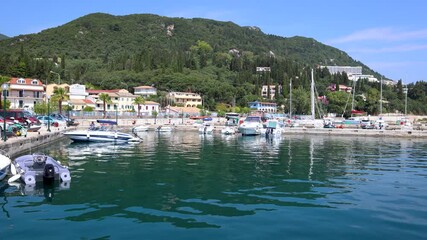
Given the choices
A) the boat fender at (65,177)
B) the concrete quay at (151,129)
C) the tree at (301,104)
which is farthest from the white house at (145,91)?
the boat fender at (65,177)

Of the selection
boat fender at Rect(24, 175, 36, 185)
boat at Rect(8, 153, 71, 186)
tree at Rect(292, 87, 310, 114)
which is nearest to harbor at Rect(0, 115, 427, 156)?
boat at Rect(8, 153, 71, 186)

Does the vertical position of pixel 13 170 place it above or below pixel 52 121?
below

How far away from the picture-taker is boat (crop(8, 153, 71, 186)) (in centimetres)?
1925

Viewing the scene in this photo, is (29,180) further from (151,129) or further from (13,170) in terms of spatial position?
(151,129)

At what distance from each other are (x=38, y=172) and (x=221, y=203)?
9.87 meters

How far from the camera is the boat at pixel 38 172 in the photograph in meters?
19.2

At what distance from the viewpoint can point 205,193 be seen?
18.1 metres

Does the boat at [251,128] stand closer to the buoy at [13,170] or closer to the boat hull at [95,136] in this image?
the boat hull at [95,136]

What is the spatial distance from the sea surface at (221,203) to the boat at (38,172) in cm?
59

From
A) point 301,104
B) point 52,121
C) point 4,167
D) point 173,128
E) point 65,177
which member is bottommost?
point 173,128

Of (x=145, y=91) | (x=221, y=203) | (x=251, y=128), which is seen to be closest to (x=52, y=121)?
(x=251, y=128)

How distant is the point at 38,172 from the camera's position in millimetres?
19703

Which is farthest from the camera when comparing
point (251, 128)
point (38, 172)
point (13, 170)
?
point (251, 128)

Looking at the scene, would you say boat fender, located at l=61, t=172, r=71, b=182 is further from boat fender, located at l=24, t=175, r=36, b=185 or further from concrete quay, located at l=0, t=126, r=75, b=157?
concrete quay, located at l=0, t=126, r=75, b=157
